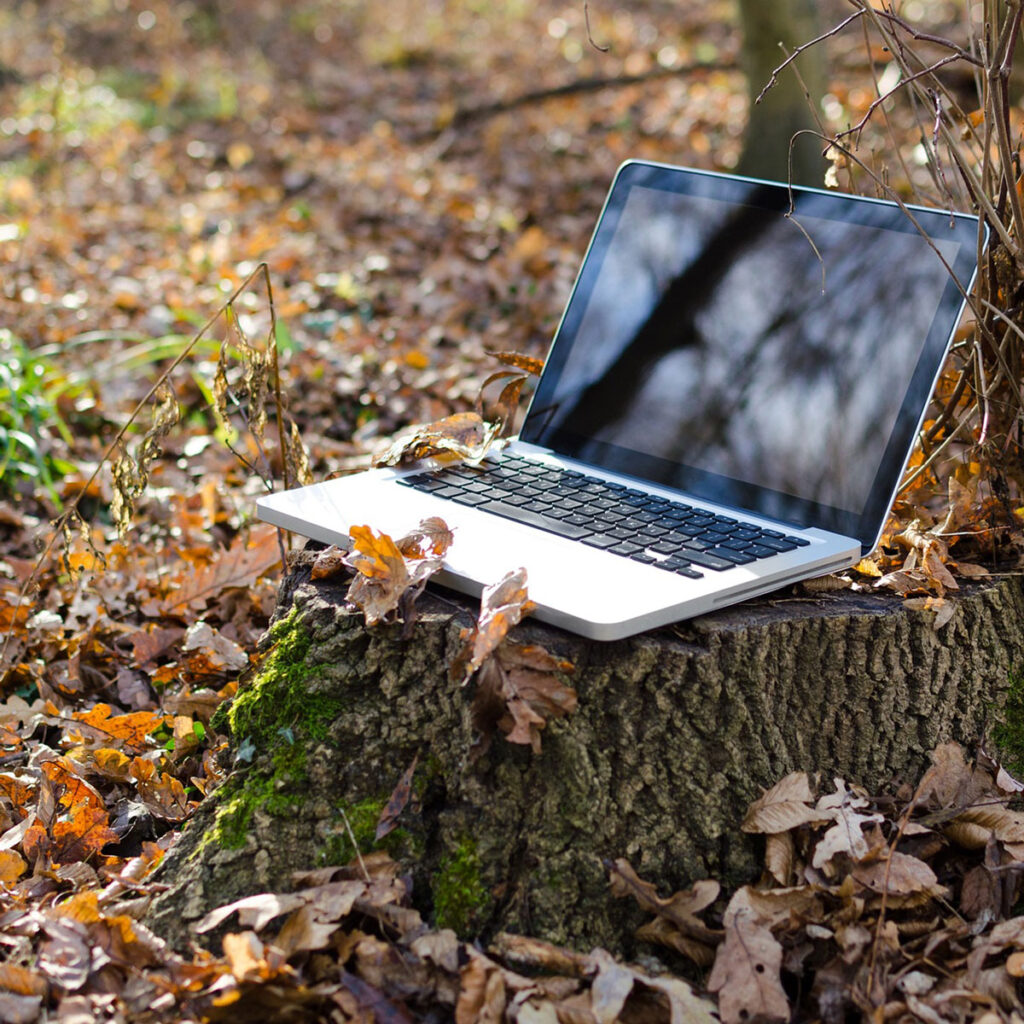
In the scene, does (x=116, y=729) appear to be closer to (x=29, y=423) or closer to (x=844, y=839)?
(x=844, y=839)

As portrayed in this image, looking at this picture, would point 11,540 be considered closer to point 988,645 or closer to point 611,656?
point 611,656

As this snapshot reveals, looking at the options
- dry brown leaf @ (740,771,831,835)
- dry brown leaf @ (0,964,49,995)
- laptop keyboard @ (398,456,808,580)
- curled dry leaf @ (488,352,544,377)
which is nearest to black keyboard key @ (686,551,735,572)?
laptop keyboard @ (398,456,808,580)

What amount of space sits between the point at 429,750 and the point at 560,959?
407 mm

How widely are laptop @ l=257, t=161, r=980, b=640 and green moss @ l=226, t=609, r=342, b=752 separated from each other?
209 mm

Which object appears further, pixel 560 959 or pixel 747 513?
pixel 747 513

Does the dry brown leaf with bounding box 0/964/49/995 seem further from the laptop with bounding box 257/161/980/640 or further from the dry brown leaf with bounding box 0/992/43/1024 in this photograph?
the laptop with bounding box 257/161/980/640

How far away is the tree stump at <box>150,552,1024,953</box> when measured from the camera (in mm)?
1861

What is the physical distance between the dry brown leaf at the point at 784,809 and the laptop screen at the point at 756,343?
479mm

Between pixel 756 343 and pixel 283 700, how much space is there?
47.6 inches

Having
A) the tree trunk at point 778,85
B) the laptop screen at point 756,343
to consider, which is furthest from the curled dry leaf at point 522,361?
the tree trunk at point 778,85

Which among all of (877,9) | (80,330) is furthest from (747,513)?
(80,330)

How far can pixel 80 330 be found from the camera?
5195 millimetres

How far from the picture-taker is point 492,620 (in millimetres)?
1769

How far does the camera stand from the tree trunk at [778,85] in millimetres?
5336
